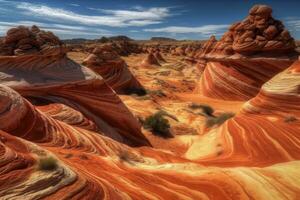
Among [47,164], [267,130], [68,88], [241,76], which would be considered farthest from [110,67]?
[47,164]

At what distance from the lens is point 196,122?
74.2 ft

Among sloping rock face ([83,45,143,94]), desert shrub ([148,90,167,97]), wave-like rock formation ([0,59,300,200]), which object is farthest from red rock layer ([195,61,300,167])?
desert shrub ([148,90,167,97])

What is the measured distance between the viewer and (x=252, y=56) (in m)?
30.0

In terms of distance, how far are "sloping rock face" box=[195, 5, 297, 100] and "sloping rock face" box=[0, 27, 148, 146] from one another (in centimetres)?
1686

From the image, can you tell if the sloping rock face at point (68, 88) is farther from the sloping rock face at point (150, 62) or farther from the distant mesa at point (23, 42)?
the sloping rock face at point (150, 62)

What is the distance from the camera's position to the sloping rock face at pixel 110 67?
1093 inches

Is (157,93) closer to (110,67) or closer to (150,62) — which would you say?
(110,67)

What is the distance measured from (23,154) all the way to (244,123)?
10.0 meters

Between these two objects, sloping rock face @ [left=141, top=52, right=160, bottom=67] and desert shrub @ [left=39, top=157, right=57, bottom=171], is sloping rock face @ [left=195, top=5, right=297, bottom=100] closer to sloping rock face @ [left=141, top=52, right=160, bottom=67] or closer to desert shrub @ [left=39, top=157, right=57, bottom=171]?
sloping rock face @ [left=141, top=52, right=160, bottom=67]

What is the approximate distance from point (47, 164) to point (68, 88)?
8.58 metres

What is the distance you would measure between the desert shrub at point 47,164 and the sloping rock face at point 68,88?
6.20 meters

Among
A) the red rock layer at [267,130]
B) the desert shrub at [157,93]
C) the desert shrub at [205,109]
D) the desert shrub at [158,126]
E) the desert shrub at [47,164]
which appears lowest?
the desert shrub at [157,93]

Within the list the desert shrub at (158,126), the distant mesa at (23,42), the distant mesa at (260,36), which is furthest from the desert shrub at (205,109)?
the distant mesa at (23,42)

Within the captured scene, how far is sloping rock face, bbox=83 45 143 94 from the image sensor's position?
27.8 m
